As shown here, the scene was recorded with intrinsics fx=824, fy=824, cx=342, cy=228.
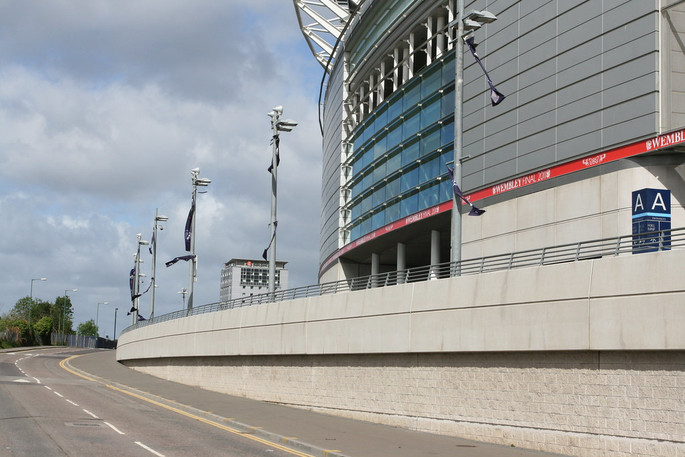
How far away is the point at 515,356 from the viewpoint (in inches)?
773

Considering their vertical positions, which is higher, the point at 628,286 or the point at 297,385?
the point at 628,286

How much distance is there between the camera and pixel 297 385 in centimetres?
2942

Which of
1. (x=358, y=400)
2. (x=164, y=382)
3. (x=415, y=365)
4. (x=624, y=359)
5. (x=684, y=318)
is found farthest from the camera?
(x=164, y=382)

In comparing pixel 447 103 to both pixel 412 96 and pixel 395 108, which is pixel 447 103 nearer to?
pixel 412 96

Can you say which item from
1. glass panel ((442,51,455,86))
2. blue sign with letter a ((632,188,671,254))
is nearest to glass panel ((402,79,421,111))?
glass panel ((442,51,455,86))

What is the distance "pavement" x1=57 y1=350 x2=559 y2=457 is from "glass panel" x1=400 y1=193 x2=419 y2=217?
14006 mm

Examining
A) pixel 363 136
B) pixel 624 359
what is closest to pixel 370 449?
pixel 624 359

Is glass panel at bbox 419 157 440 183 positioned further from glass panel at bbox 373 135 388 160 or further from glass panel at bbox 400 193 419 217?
glass panel at bbox 373 135 388 160

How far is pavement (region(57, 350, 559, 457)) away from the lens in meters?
18.2

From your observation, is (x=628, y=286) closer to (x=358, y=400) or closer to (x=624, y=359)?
(x=624, y=359)

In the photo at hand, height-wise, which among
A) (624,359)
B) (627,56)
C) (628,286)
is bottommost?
(624,359)

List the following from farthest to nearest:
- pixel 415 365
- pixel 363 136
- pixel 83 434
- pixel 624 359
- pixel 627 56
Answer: pixel 363 136
pixel 627 56
pixel 415 365
pixel 83 434
pixel 624 359

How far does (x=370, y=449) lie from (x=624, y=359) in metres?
5.89

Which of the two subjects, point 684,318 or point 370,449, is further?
point 370,449
